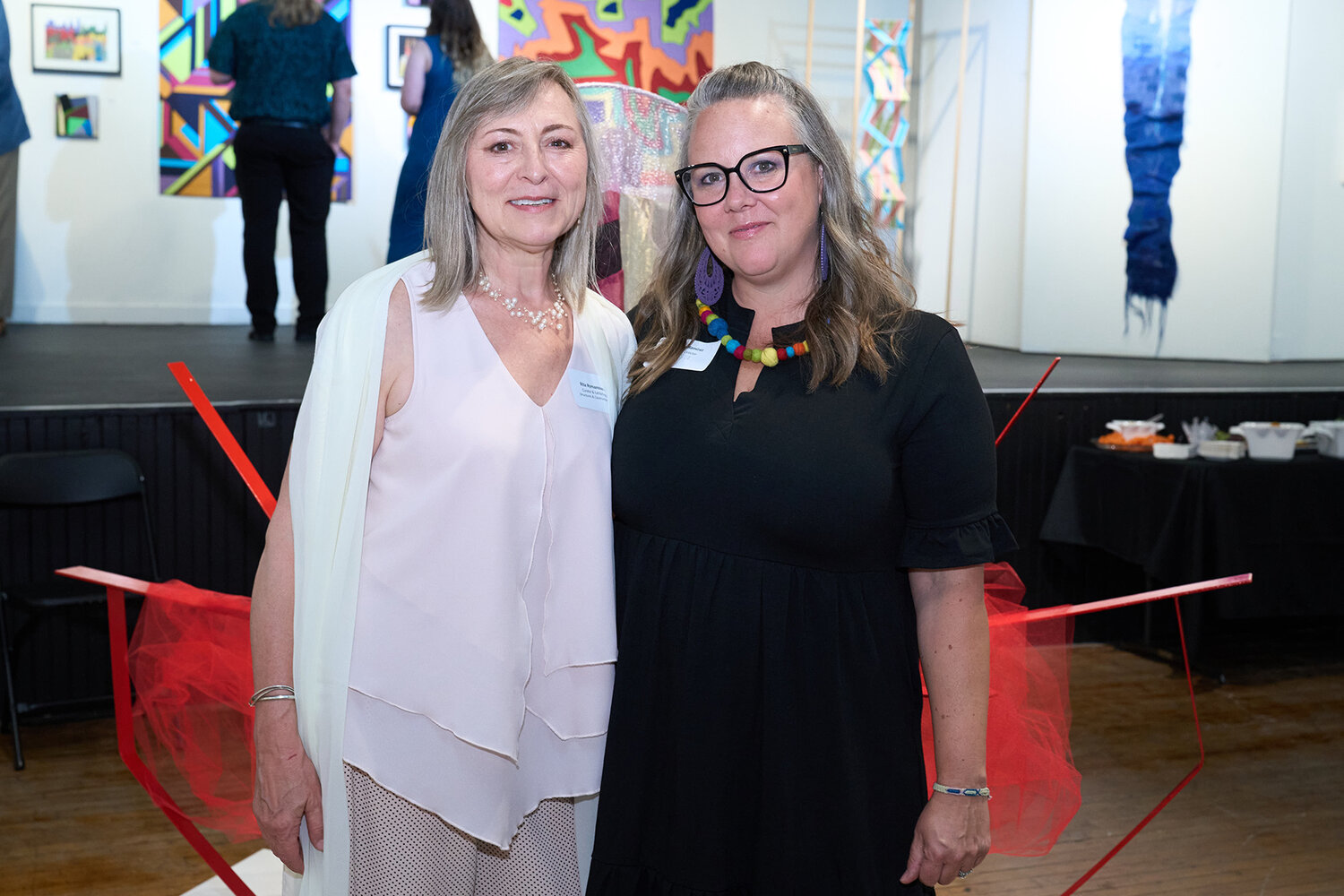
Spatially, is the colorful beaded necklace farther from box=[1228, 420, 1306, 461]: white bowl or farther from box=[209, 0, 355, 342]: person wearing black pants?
box=[209, 0, 355, 342]: person wearing black pants

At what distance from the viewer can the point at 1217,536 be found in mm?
3965

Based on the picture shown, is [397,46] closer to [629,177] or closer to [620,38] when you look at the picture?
[620,38]

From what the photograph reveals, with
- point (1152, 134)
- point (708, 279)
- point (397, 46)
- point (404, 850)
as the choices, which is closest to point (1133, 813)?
point (708, 279)

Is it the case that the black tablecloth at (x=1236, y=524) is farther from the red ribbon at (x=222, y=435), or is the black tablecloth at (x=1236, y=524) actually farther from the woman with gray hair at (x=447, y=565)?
the red ribbon at (x=222, y=435)

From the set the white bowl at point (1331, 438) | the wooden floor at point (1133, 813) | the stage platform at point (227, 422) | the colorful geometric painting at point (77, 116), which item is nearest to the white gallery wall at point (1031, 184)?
the colorful geometric painting at point (77, 116)

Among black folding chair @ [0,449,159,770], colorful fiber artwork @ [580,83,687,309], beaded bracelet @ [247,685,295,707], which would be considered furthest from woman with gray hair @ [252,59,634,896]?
black folding chair @ [0,449,159,770]

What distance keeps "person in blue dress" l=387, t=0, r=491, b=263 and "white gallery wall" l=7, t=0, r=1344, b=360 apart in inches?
156

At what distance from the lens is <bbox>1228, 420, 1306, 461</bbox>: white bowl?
4.08 meters

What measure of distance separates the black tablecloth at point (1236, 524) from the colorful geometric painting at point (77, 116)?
6.16 meters

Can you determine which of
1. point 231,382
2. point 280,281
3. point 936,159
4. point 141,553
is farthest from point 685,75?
point 141,553

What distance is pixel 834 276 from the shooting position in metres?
1.47

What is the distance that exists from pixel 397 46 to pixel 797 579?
22.4 feet

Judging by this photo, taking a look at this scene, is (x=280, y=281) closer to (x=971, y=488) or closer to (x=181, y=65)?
(x=181, y=65)

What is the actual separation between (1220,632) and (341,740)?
4313mm
